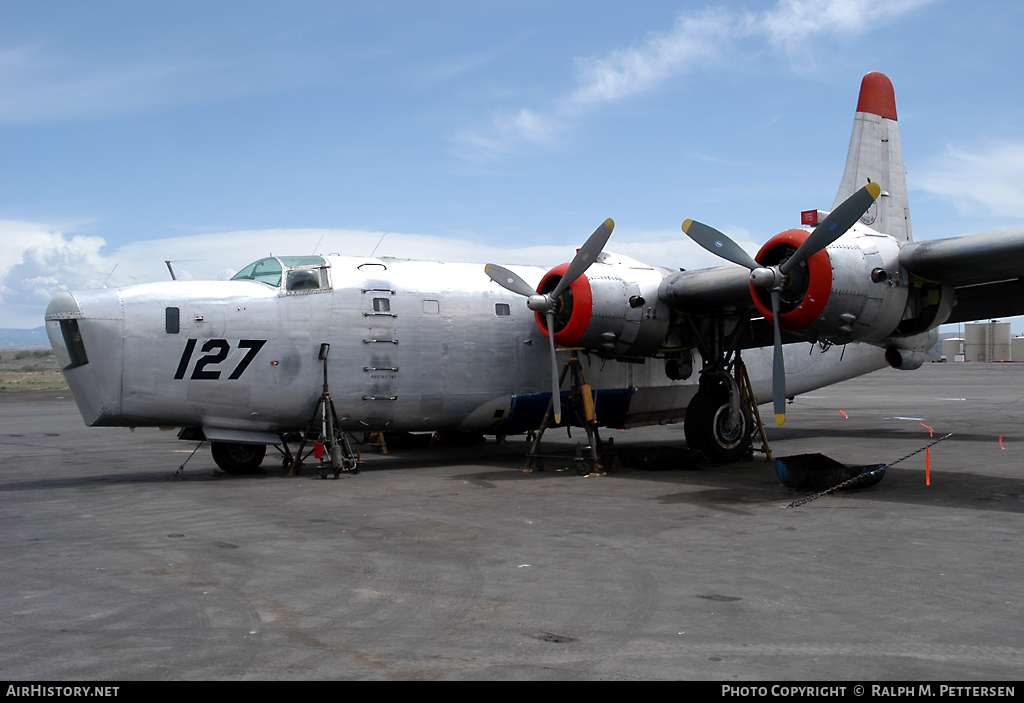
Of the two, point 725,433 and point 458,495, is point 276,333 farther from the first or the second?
point 725,433

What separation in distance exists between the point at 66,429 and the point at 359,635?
26.3 meters

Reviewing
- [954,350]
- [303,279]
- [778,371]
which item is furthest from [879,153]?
[954,350]

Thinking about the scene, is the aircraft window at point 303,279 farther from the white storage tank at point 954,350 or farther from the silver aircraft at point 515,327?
the white storage tank at point 954,350

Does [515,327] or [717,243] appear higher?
[717,243]

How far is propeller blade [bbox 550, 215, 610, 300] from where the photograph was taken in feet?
48.5

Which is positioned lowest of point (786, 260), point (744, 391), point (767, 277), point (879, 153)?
point (744, 391)

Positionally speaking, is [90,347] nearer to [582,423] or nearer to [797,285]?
[582,423]

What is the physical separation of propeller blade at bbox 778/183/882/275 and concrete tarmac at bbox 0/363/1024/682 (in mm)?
3650

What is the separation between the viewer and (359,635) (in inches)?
229

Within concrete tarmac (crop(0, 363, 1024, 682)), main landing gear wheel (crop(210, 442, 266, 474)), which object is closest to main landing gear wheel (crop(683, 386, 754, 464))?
concrete tarmac (crop(0, 363, 1024, 682))

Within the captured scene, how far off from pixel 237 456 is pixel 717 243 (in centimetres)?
953

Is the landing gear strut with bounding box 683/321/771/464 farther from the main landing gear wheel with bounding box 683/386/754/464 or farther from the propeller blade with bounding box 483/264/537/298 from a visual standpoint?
the propeller blade with bounding box 483/264/537/298

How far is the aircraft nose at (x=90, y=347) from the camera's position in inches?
512

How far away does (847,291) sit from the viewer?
12445mm
